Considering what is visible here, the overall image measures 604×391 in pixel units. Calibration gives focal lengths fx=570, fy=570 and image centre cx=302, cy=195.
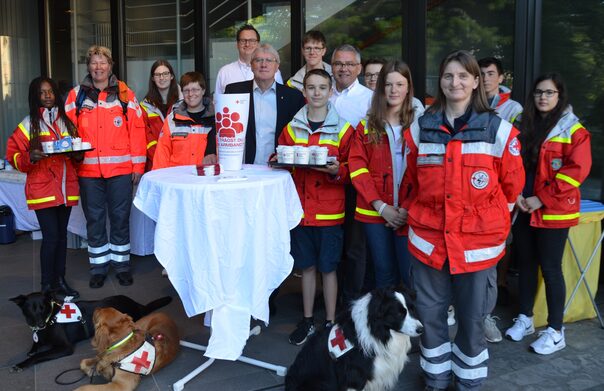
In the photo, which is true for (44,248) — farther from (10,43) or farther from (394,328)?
(10,43)

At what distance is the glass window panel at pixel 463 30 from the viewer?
191 inches

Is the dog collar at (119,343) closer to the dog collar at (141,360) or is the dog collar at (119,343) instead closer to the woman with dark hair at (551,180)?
the dog collar at (141,360)

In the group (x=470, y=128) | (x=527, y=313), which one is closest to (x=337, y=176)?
(x=470, y=128)

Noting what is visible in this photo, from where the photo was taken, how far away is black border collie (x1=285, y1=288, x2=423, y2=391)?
8.67 ft

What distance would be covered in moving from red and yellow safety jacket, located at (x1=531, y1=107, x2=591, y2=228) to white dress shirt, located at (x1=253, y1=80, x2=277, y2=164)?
1745 mm

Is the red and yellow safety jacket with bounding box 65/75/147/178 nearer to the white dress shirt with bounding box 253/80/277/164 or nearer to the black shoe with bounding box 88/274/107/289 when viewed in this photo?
the black shoe with bounding box 88/274/107/289

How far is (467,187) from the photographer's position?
8.75ft

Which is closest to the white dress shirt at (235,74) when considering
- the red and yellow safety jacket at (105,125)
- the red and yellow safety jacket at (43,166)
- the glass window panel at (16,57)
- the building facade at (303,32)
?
the red and yellow safety jacket at (105,125)

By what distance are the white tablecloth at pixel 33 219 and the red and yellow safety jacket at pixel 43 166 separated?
119 centimetres

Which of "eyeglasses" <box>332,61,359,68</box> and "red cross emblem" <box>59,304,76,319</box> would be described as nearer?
"red cross emblem" <box>59,304,76,319</box>

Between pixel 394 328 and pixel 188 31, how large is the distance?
6253 mm

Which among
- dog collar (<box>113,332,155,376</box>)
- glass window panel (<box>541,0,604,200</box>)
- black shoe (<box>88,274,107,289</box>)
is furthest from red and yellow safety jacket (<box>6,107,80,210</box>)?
glass window panel (<box>541,0,604,200</box>)

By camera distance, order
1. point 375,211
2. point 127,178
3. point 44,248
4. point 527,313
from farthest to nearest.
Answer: point 127,178, point 44,248, point 527,313, point 375,211

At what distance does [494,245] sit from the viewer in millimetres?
2748
